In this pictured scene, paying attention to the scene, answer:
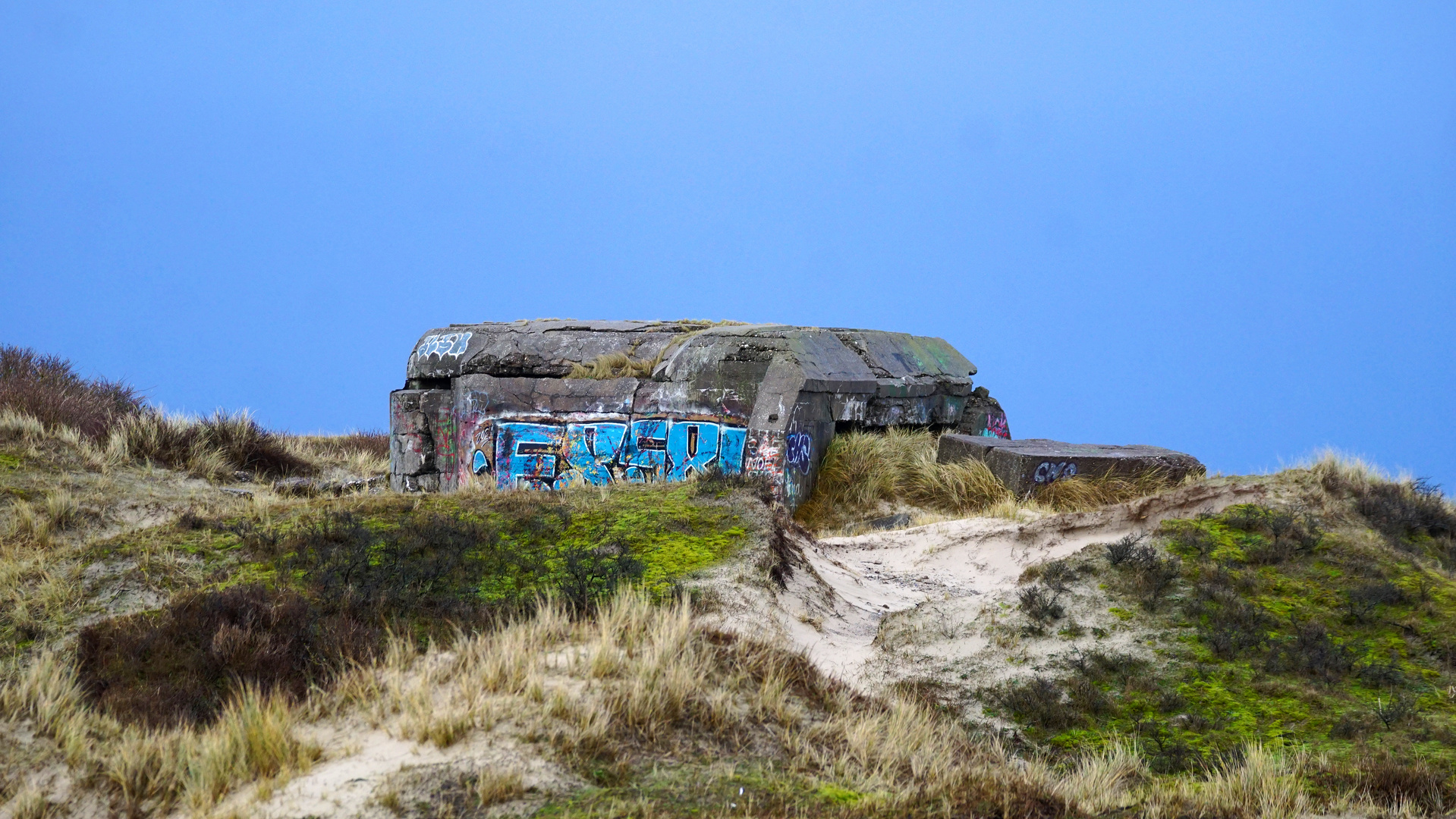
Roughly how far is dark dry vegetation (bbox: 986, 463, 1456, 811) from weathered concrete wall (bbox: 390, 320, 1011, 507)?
5.28 metres

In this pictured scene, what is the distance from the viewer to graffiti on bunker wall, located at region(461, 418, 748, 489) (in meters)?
13.0

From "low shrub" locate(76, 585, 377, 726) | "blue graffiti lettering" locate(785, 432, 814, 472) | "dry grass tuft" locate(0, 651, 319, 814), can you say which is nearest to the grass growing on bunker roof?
"blue graffiti lettering" locate(785, 432, 814, 472)

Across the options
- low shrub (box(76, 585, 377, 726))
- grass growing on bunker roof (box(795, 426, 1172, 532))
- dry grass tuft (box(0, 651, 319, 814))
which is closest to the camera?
dry grass tuft (box(0, 651, 319, 814))

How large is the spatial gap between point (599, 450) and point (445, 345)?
3.00 m

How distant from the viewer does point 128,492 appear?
1139cm

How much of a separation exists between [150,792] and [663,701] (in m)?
1.89

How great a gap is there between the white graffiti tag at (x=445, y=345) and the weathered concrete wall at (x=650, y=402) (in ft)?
0.09

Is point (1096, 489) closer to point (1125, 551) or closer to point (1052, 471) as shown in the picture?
point (1052, 471)

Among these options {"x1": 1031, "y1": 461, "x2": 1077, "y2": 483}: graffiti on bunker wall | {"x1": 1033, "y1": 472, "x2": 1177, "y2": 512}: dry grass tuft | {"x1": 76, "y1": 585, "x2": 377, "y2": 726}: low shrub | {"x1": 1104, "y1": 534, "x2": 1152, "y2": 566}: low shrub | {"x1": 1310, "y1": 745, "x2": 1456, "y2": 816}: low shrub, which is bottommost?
{"x1": 1310, "y1": 745, "x2": 1456, "y2": 816}: low shrub

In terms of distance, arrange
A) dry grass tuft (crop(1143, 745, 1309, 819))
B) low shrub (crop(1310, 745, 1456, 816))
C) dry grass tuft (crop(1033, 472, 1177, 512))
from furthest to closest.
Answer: dry grass tuft (crop(1033, 472, 1177, 512)), low shrub (crop(1310, 745, 1456, 816)), dry grass tuft (crop(1143, 745, 1309, 819))

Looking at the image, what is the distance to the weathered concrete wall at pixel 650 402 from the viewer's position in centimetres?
1277

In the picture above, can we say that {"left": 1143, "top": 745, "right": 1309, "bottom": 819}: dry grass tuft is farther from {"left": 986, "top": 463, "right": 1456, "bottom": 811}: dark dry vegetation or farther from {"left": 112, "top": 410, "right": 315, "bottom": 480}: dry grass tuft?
{"left": 112, "top": 410, "right": 315, "bottom": 480}: dry grass tuft

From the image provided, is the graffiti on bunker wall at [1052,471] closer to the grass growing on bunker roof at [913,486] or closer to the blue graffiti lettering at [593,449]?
the grass growing on bunker roof at [913,486]

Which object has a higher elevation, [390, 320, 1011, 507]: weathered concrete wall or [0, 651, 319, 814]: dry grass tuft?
[390, 320, 1011, 507]: weathered concrete wall
